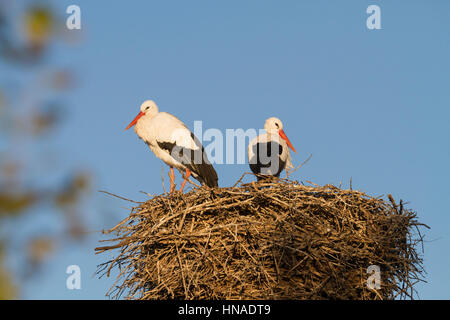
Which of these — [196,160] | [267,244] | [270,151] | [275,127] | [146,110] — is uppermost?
[146,110]

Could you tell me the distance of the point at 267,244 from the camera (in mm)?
4324

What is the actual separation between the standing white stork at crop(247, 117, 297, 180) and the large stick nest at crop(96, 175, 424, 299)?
1.55 metres

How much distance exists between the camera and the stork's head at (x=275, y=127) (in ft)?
22.5

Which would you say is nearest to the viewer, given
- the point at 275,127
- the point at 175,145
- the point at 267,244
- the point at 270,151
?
the point at 267,244

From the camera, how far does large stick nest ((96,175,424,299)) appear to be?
167 inches

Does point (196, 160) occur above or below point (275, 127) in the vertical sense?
below

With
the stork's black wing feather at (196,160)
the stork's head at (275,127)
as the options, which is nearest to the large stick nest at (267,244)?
the stork's black wing feather at (196,160)

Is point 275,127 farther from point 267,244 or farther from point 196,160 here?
point 267,244

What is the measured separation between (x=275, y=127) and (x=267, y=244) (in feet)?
9.27

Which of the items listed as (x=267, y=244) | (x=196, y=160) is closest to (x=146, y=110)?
(x=196, y=160)

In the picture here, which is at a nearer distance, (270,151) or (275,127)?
(270,151)
